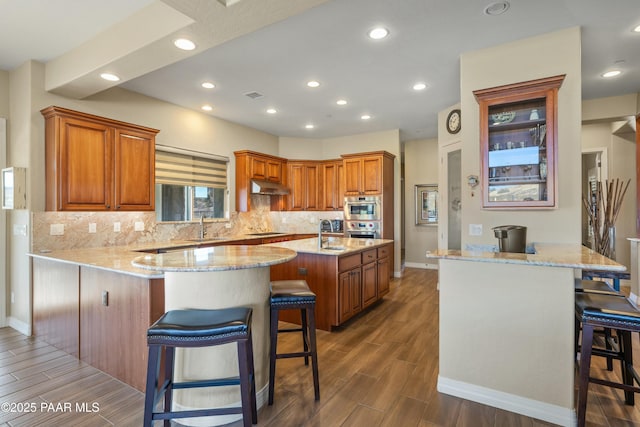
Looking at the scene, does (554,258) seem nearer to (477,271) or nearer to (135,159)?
(477,271)

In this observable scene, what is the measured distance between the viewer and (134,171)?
3.96m

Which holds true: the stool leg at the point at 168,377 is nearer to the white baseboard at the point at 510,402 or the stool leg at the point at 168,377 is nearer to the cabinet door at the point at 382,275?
the white baseboard at the point at 510,402

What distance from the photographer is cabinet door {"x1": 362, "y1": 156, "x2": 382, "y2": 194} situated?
19.6 ft

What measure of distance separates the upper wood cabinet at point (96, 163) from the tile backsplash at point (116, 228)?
0.96ft

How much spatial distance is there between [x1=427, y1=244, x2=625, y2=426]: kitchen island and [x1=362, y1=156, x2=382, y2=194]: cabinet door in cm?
370

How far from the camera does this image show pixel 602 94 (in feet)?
14.5

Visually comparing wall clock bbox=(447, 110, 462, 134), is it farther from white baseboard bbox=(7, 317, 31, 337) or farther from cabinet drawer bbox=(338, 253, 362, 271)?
white baseboard bbox=(7, 317, 31, 337)

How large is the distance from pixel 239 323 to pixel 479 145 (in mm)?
2808

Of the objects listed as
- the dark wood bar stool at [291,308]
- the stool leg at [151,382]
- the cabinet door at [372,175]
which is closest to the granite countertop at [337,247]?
the dark wood bar stool at [291,308]

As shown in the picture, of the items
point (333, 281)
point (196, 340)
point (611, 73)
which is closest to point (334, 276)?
point (333, 281)

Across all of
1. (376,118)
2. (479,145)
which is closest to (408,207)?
(376,118)

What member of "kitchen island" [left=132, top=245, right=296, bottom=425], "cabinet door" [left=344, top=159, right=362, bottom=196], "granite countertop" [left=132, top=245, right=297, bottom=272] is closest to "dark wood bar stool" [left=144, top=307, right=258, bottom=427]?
"kitchen island" [left=132, top=245, right=296, bottom=425]

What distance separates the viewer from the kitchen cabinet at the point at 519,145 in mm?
2699

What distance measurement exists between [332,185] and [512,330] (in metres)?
5.13
